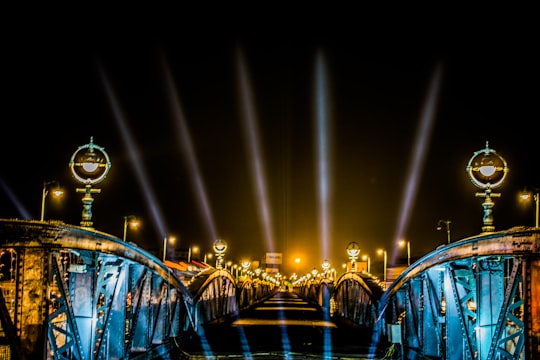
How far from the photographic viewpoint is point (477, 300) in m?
13.4

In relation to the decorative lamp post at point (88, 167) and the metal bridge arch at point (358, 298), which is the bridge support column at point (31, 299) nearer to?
the decorative lamp post at point (88, 167)

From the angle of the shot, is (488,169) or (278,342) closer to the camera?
(488,169)

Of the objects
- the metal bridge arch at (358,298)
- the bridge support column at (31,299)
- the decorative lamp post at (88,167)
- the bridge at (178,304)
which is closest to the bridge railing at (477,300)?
the bridge at (178,304)

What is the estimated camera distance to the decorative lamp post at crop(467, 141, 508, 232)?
13656 millimetres

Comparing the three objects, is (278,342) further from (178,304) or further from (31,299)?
(31,299)

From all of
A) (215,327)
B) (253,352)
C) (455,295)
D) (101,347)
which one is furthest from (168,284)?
(215,327)

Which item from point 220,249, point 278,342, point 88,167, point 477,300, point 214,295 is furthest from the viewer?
point 220,249

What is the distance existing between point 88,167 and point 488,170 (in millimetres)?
7269

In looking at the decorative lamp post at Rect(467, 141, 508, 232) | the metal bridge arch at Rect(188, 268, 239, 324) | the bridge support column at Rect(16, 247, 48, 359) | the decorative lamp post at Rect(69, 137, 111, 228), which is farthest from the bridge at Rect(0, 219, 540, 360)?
the decorative lamp post at Rect(467, 141, 508, 232)

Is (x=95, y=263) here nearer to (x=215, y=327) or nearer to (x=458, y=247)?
(x=458, y=247)

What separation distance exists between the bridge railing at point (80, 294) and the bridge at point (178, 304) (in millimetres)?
18

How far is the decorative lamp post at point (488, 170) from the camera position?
13.7 metres

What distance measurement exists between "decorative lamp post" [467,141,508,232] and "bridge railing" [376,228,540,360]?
3.56 ft

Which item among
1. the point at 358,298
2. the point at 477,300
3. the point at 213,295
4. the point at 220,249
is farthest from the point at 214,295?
the point at 477,300
